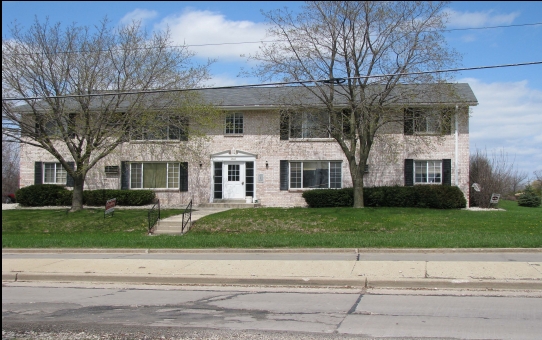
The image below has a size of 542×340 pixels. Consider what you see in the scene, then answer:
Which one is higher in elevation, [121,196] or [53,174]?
[53,174]

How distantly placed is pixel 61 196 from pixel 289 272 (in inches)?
793

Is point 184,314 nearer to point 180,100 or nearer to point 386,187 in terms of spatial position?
point 180,100

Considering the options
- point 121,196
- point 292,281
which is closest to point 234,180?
point 121,196

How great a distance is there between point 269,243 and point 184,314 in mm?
6900

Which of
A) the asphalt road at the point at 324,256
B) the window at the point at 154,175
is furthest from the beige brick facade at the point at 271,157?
the asphalt road at the point at 324,256

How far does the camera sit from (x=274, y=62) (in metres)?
21.8

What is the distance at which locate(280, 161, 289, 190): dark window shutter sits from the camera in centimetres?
2739

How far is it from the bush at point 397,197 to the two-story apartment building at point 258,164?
5.64ft

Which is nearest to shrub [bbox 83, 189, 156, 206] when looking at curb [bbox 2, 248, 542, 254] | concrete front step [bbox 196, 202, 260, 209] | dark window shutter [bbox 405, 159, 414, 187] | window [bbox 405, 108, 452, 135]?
concrete front step [bbox 196, 202, 260, 209]

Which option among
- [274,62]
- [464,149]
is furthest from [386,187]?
[274,62]

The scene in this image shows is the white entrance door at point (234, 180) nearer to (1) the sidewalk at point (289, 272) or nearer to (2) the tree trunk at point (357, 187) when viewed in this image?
(2) the tree trunk at point (357, 187)

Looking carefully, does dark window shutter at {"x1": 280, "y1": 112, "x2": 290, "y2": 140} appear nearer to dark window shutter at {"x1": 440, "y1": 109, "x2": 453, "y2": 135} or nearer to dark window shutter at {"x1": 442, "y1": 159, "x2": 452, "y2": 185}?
dark window shutter at {"x1": 440, "y1": 109, "x2": 453, "y2": 135}

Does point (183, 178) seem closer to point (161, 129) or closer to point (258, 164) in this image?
point (258, 164)

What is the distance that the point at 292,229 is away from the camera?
19.4 m
